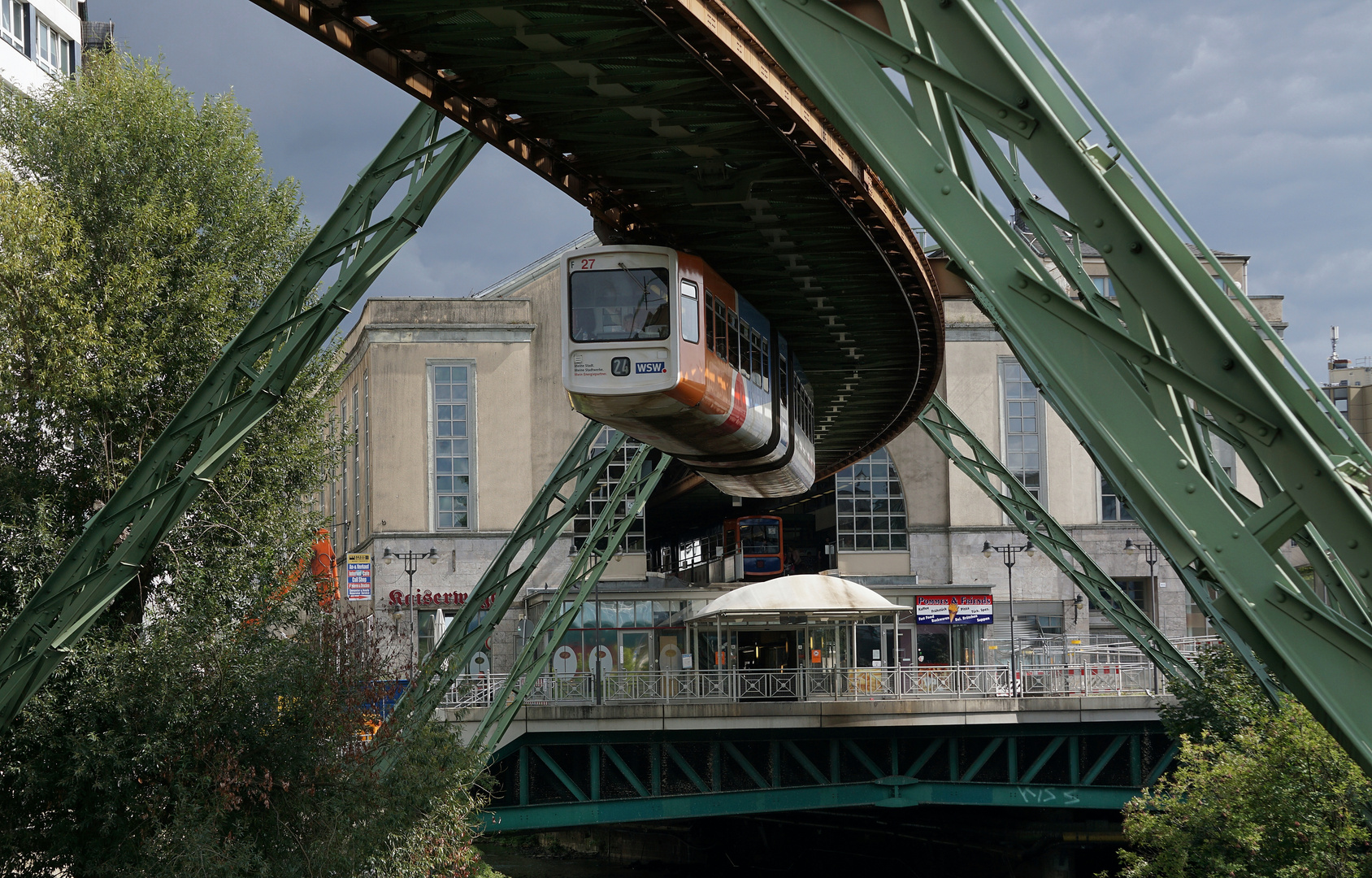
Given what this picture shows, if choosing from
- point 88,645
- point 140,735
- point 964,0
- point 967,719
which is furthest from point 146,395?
point 967,719

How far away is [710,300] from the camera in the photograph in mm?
20391

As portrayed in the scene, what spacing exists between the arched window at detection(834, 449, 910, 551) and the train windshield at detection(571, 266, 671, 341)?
117 feet

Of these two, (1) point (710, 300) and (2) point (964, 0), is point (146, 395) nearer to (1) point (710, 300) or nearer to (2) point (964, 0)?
(1) point (710, 300)

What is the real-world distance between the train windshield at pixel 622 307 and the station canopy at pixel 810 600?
20919 millimetres

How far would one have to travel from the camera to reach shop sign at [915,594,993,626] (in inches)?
1993

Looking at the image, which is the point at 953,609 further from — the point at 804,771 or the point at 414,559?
the point at 414,559

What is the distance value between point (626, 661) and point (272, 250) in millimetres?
28265

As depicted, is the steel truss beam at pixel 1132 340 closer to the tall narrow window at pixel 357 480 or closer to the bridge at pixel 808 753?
the bridge at pixel 808 753

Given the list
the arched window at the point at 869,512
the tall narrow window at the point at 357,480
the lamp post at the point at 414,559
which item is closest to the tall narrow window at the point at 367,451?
the tall narrow window at the point at 357,480

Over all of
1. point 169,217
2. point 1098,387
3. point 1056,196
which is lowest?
point 1098,387

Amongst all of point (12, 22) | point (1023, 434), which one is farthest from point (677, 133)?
point (1023, 434)

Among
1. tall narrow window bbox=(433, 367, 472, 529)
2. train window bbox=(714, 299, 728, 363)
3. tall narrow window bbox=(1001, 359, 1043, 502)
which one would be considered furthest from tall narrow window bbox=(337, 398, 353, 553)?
train window bbox=(714, 299, 728, 363)

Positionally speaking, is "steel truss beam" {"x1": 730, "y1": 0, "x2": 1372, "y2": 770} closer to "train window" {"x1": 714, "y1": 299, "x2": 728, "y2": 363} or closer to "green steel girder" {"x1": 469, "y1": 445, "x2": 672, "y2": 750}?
"train window" {"x1": 714, "y1": 299, "x2": 728, "y2": 363}

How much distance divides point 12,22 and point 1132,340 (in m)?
44.6
